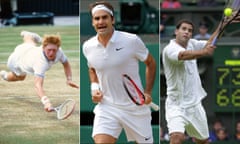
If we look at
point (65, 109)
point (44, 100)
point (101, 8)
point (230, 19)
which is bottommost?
point (65, 109)

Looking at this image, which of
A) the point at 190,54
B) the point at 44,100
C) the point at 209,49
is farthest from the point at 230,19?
the point at 44,100

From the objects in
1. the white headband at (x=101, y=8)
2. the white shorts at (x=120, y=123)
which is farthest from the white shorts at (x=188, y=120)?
the white headband at (x=101, y=8)

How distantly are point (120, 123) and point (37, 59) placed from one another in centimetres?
260

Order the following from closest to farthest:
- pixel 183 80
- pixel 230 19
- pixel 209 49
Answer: pixel 209 49
pixel 230 19
pixel 183 80

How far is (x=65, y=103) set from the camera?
9.66m

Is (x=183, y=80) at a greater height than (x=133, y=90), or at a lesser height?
lesser

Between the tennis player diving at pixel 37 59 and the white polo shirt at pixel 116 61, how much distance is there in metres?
2.43

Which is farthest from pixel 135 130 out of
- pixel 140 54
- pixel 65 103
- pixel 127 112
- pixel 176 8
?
pixel 176 8

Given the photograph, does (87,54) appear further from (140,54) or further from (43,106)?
(43,106)

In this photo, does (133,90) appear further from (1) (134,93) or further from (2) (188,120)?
(2) (188,120)

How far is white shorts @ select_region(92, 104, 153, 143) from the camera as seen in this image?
7.09 m

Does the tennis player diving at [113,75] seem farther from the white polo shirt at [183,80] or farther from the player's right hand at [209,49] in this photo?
the white polo shirt at [183,80]

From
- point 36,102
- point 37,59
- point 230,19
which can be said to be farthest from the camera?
point 36,102

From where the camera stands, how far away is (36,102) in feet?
31.6
